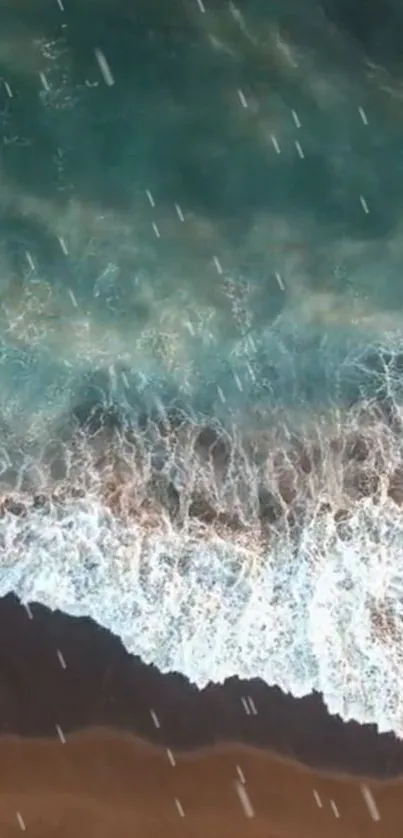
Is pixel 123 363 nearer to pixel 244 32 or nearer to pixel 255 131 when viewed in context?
pixel 255 131

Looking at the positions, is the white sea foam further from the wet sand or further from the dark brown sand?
the wet sand

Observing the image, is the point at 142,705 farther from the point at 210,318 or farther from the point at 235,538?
the point at 210,318

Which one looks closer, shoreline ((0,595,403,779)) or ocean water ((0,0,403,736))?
shoreline ((0,595,403,779))

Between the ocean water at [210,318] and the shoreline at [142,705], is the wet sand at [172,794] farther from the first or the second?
the ocean water at [210,318]

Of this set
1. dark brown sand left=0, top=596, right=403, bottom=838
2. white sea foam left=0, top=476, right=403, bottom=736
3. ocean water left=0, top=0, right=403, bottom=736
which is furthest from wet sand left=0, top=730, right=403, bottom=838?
ocean water left=0, top=0, right=403, bottom=736

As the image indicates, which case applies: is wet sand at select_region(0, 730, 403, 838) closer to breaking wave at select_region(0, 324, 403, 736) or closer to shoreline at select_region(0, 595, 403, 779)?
shoreline at select_region(0, 595, 403, 779)

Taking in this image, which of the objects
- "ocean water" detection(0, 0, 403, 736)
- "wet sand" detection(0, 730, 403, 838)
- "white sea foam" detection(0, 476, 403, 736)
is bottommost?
"wet sand" detection(0, 730, 403, 838)

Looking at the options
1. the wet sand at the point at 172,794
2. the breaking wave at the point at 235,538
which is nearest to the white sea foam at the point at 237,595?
the breaking wave at the point at 235,538

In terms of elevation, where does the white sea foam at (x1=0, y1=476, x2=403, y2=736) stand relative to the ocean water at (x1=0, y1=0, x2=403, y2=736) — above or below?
below
